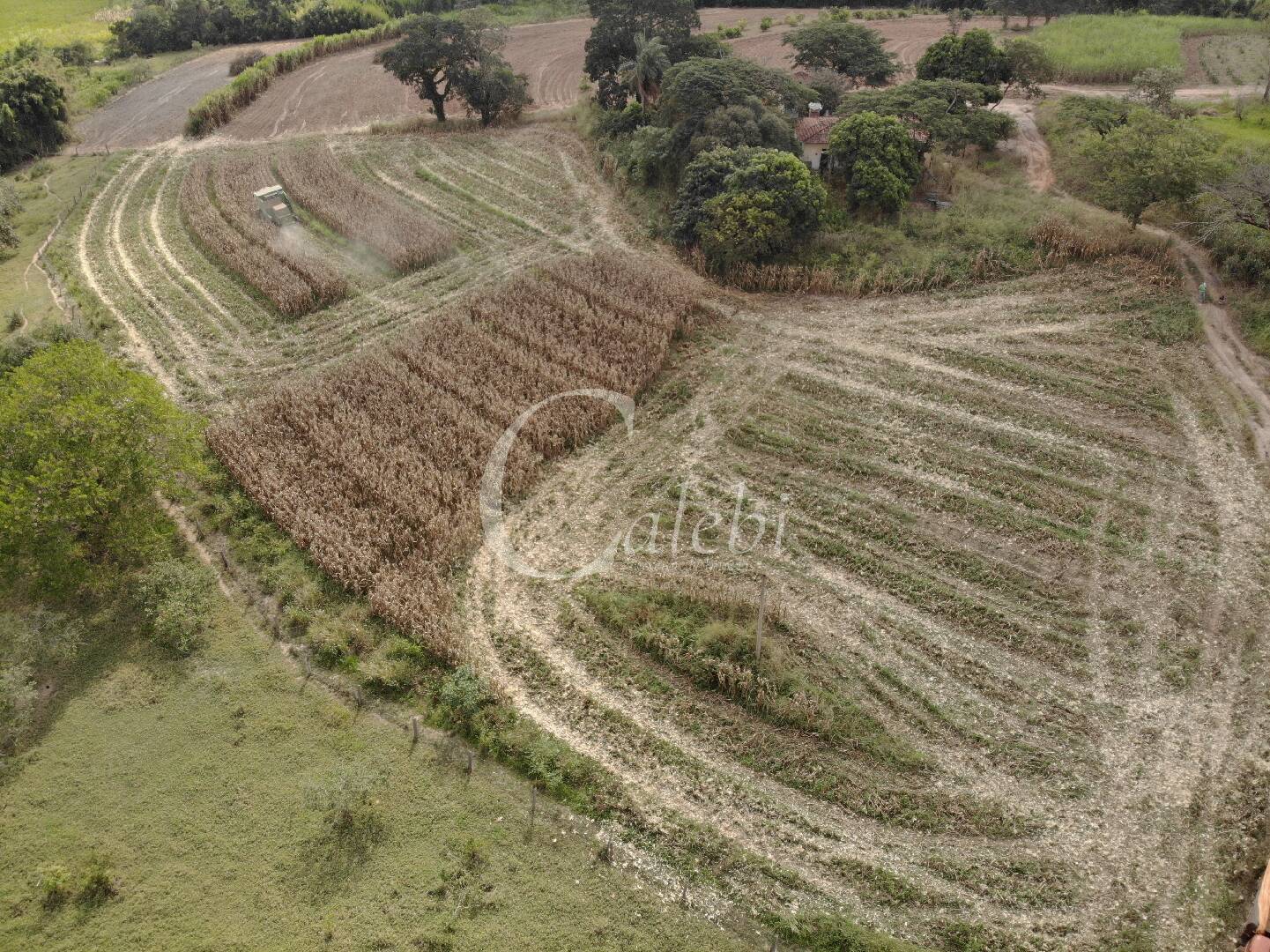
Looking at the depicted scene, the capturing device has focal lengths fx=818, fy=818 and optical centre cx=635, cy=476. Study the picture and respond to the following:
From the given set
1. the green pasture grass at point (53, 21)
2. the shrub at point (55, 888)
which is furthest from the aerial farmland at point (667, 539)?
the green pasture grass at point (53, 21)

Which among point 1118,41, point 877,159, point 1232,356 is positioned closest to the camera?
point 1232,356

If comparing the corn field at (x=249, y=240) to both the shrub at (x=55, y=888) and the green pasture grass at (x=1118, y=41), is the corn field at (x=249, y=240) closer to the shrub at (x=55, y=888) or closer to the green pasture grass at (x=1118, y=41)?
the shrub at (x=55, y=888)

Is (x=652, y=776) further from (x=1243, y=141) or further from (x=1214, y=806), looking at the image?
Answer: (x=1243, y=141)

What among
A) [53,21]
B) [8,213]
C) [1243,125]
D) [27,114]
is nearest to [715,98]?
[1243,125]

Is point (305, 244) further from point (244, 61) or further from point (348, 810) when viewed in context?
point (244, 61)

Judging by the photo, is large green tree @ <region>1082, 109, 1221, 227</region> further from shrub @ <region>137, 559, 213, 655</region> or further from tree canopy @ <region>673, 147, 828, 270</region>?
shrub @ <region>137, 559, 213, 655</region>

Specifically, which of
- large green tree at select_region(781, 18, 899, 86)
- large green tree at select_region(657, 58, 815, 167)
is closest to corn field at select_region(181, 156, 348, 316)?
large green tree at select_region(657, 58, 815, 167)
